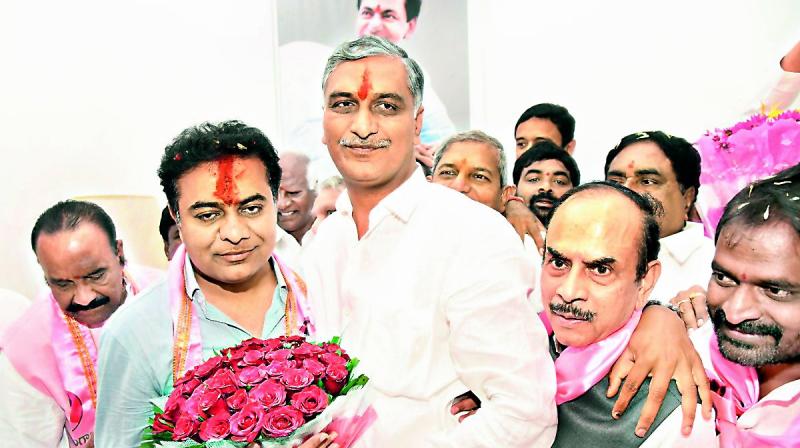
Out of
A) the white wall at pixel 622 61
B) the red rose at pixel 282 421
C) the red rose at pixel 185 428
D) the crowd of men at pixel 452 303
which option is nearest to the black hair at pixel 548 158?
the crowd of men at pixel 452 303

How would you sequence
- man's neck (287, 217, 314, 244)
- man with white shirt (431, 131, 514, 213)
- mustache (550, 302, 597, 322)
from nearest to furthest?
mustache (550, 302, 597, 322) → man with white shirt (431, 131, 514, 213) → man's neck (287, 217, 314, 244)

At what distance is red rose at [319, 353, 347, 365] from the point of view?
172cm

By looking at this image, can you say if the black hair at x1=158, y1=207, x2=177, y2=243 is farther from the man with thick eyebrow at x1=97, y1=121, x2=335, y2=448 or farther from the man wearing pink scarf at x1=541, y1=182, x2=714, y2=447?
the man wearing pink scarf at x1=541, y1=182, x2=714, y2=447

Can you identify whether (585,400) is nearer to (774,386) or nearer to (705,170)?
(774,386)

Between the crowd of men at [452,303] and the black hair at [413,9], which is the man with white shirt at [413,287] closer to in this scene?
the crowd of men at [452,303]

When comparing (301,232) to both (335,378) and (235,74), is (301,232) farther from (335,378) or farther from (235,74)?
(335,378)

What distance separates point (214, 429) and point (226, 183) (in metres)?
0.69

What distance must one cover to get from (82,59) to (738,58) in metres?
4.46

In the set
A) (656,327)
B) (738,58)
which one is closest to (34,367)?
(656,327)

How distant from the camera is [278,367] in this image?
1691 mm

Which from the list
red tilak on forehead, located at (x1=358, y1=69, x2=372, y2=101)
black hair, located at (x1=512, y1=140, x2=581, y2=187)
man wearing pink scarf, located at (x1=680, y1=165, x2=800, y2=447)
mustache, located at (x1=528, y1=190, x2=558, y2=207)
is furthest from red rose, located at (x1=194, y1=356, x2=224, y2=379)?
black hair, located at (x1=512, y1=140, x2=581, y2=187)

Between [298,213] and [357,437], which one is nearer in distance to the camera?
[357,437]

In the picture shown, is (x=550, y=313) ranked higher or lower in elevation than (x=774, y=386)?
higher

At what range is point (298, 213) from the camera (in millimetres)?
4535
